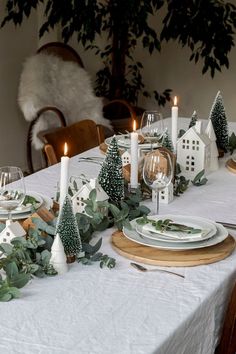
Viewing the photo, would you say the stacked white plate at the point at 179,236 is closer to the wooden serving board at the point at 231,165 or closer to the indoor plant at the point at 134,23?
the wooden serving board at the point at 231,165

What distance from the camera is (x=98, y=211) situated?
194 centimetres

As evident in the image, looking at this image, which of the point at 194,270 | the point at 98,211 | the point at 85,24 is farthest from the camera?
the point at 85,24

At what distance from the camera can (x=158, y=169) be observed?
6.63 ft

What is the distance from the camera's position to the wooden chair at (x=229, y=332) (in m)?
1.63

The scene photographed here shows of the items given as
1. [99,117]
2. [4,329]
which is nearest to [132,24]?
[99,117]

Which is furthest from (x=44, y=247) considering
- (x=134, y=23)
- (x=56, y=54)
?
(x=56, y=54)

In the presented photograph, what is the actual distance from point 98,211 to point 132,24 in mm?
2902

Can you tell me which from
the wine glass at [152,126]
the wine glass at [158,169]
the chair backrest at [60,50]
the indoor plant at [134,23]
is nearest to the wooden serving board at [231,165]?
the wine glass at [152,126]

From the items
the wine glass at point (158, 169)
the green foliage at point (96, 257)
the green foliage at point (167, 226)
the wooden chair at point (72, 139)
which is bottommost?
the green foliage at point (96, 257)

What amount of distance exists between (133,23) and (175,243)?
2.97 m

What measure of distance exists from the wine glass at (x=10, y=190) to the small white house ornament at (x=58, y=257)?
0.71ft

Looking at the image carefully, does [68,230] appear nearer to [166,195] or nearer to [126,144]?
[166,195]

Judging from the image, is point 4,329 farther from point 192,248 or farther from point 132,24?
point 132,24

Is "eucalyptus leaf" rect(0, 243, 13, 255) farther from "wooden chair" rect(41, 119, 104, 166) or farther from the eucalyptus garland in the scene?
"wooden chair" rect(41, 119, 104, 166)
